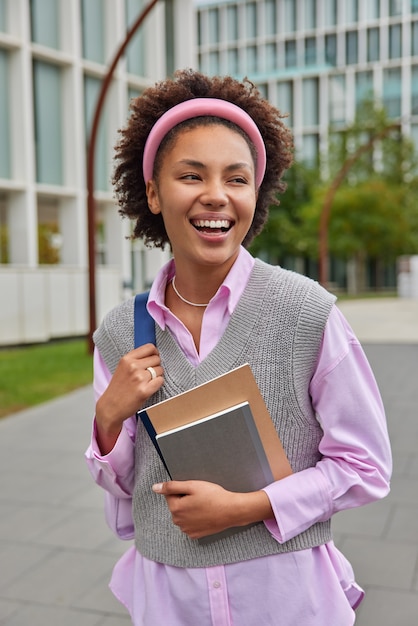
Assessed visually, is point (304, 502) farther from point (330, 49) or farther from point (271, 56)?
point (271, 56)

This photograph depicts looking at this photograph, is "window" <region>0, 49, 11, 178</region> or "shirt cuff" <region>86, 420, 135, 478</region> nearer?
"shirt cuff" <region>86, 420, 135, 478</region>

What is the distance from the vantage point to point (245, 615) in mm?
1473

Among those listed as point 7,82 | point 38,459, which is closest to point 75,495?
point 38,459

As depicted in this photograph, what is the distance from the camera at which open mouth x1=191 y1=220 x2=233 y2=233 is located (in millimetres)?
1479

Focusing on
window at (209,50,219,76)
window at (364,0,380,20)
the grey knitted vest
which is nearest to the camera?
the grey knitted vest

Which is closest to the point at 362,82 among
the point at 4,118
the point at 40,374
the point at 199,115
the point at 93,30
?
the point at 93,30

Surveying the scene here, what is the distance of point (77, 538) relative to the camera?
4.21 m

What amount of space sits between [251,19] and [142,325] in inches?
2336

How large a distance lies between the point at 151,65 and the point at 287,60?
38120 millimetres

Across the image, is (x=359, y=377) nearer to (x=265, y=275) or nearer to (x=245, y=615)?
(x=265, y=275)

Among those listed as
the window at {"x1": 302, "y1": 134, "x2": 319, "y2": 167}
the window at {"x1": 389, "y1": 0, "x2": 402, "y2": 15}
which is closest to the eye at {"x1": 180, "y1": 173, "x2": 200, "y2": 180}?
the window at {"x1": 302, "y1": 134, "x2": 319, "y2": 167}

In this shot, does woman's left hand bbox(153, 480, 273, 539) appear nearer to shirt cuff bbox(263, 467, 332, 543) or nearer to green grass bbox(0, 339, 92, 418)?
shirt cuff bbox(263, 467, 332, 543)

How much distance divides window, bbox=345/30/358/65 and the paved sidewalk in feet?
171

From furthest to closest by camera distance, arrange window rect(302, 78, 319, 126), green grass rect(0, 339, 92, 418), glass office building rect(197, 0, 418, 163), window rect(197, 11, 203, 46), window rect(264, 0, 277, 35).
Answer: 1. window rect(197, 11, 203, 46)
2. window rect(264, 0, 277, 35)
3. window rect(302, 78, 319, 126)
4. glass office building rect(197, 0, 418, 163)
5. green grass rect(0, 339, 92, 418)
